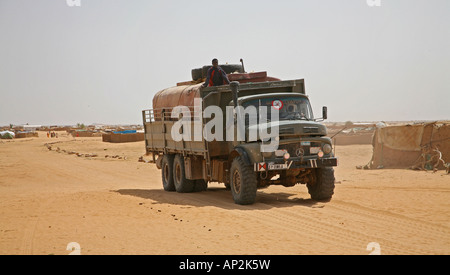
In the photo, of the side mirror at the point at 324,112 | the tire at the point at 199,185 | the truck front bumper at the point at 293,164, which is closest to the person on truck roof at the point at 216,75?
the side mirror at the point at 324,112

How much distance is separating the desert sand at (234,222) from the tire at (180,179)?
0.48 meters

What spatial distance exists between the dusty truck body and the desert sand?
0.60 metres

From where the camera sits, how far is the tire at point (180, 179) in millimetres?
17672

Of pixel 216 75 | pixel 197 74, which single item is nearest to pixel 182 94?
pixel 197 74

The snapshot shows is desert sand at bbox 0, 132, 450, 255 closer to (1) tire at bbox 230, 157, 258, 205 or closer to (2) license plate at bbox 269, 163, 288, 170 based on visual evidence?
(1) tire at bbox 230, 157, 258, 205

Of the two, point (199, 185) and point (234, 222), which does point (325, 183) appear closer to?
point (234, 222)

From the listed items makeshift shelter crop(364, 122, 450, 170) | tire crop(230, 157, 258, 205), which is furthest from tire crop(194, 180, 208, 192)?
makeshift shelter crop(364, 122, 450, 170)

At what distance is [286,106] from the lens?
46.2 ft

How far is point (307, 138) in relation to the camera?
1337 centimetres

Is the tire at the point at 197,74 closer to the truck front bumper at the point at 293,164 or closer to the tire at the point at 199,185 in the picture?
the tire at the point at 199,185

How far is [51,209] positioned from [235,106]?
5159 millimetres

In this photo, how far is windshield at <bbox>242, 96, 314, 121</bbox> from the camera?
45.8 feet
